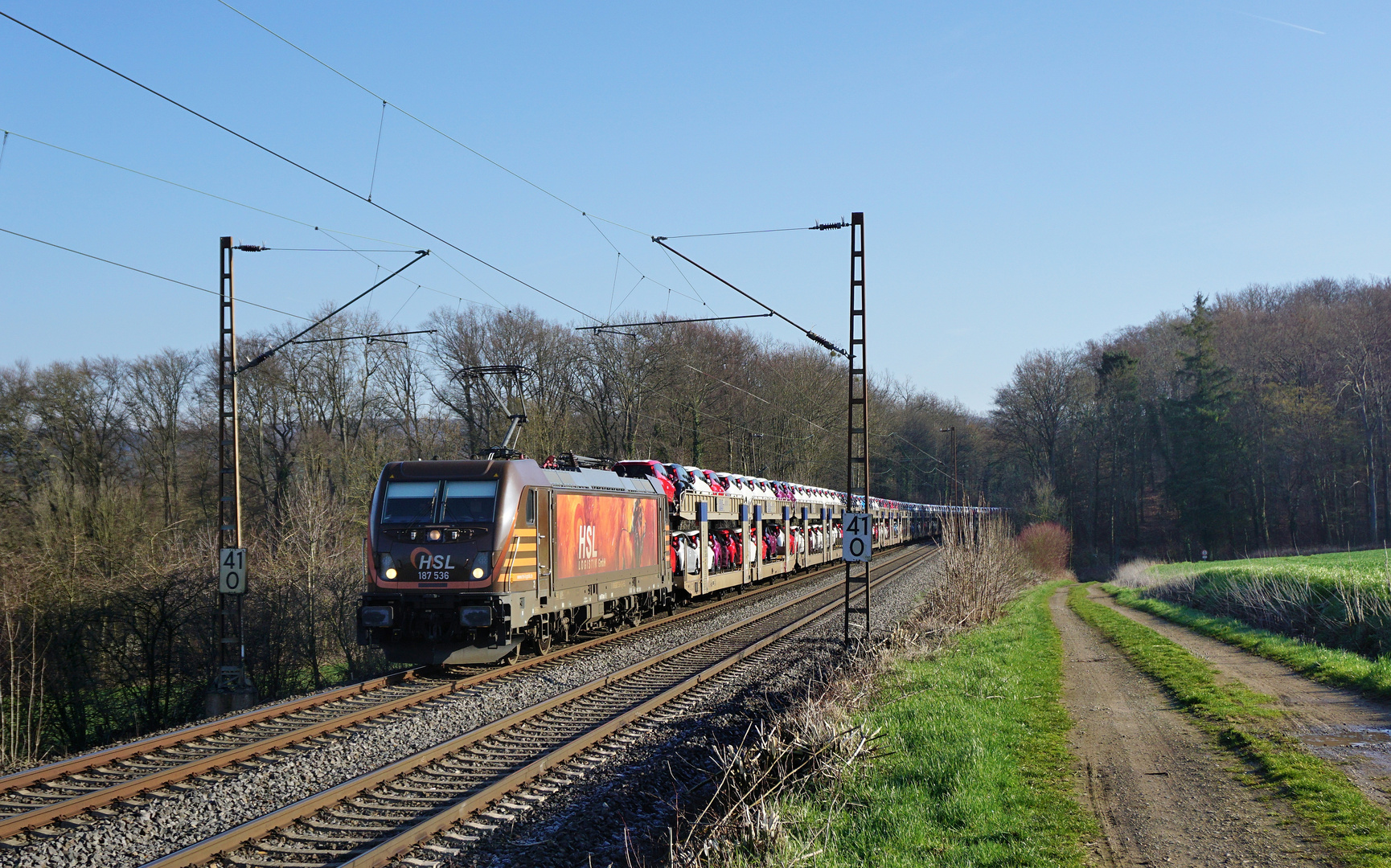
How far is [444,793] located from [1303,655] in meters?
13.2

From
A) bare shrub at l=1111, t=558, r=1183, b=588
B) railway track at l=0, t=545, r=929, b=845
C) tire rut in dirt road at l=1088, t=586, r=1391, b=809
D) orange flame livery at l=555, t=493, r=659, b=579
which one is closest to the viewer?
railway track at l=0, t=545, r=929, b=845

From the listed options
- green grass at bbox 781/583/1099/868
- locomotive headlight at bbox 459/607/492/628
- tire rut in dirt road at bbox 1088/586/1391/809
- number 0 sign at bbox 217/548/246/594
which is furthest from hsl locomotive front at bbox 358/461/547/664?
tire rut in dirt road at bbox 1088/586/1391/809

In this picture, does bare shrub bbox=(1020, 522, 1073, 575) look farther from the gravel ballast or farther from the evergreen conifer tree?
the gravel ballast

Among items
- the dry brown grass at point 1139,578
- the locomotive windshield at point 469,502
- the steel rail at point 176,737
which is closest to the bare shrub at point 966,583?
the locomotive windshield at point 469,502

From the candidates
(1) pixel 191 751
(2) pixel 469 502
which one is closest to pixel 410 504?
(2) pixel 469 502

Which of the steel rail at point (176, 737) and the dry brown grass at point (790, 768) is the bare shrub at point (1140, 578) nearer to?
the dry brown grass at point (790, 768)

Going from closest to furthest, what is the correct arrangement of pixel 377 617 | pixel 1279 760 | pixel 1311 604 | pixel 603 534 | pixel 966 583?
pixel 1279 760, pixel 377 617, pixel 603 534, pixel 1311 604, pixel 966 583

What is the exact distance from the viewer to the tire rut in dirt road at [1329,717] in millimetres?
8188

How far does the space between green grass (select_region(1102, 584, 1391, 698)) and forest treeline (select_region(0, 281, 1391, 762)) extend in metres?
5.76

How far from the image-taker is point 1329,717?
34.0ft

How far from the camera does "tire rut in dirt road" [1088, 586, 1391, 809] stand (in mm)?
8188

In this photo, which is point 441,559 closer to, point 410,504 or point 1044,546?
point 410,504

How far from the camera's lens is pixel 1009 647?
15875mm

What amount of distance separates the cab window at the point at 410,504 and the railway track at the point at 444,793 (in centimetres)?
357
